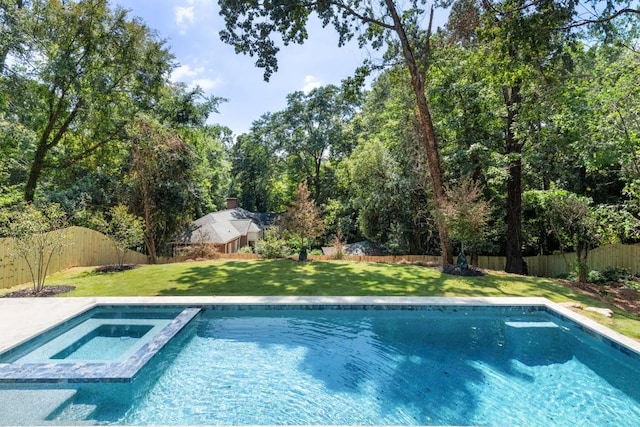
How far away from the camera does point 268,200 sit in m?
42.3

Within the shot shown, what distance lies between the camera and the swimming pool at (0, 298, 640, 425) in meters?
4.16

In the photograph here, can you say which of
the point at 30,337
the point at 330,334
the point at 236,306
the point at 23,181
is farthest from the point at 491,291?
the point at 23,181

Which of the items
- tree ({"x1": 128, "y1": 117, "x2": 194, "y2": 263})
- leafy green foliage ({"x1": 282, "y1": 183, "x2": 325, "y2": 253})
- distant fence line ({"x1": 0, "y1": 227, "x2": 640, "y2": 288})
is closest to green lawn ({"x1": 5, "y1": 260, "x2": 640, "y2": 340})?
distant fence line ({"x1": 0, "y1": 227, "x2": 640, "y2": 288})

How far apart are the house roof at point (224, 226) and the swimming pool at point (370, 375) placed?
1403 cm

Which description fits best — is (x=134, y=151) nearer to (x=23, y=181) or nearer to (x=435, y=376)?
(x=23, y=181)

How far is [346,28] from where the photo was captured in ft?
42.3

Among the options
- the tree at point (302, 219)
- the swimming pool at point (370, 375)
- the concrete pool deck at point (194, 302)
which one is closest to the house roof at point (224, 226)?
the tree at point (302, 219)

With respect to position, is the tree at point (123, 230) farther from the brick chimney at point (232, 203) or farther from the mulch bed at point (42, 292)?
the brick chimney at point (232, 203)

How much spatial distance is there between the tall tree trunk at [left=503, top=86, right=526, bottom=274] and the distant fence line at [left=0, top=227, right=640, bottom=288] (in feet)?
7.93

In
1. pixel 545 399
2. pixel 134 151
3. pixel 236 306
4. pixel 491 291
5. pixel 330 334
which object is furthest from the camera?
pixel 134 151

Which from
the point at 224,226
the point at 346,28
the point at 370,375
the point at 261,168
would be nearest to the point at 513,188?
the point at 346,28

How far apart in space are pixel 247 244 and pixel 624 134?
83.0 feet

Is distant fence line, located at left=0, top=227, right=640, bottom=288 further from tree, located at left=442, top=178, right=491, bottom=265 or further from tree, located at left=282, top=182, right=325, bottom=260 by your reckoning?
tree, located at left=442, top=178, right=491, bottom=265

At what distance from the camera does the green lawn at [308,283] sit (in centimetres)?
932
